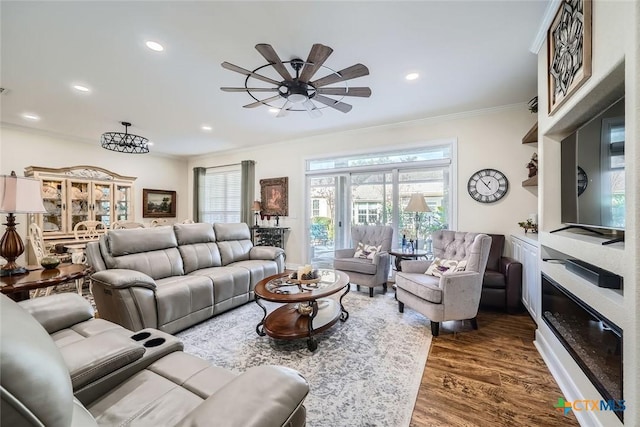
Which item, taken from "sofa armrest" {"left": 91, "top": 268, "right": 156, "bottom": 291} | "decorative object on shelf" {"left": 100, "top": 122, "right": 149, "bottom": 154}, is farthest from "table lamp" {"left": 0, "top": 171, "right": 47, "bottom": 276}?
"decorative object on shelf" {"left": 100, "top": 122, "right": 149, "bottom": 154}

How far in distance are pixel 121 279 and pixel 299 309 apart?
64.8 inches

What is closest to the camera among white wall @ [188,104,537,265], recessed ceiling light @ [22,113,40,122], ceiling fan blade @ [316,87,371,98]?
ceiling fan blade @ [316,87,371,98]

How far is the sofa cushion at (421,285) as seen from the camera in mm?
2559

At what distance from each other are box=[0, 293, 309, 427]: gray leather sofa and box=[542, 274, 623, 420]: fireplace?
1561 millimetres

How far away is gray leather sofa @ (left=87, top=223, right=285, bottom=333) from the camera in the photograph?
7.67 ft

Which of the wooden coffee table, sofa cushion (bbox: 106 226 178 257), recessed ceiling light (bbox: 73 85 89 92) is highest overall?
recessed ceiling light (bbox: 73 85 89 92)

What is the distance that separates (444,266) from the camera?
Answer: 3.00 metres

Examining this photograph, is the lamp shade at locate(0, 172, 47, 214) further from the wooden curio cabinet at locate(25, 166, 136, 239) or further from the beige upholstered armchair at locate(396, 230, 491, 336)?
the beige upholstered armchair at locate(396, 230, 491, 336)

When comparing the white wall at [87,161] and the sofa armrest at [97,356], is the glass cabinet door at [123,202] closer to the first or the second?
the white wall at [87,161]

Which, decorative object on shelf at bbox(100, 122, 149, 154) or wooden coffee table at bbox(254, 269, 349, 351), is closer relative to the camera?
wooden coffee table at bbox(254, 269, 349, 351)

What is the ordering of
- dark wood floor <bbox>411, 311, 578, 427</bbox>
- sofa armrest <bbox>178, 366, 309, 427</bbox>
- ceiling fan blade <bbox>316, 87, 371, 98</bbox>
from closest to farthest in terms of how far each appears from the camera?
1. sofa armrest <bbox>178, 366, 309, 427</bbox>
2. dark wood floor <bbox>411, 311, 578, 427</bbox>
3. ceiling fan blade <bbox>316, 87, 371, 98</bbox>

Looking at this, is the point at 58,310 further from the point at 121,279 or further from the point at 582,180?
the point at 582,180

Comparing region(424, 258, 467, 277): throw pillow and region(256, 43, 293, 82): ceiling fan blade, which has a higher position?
region(256, 43, 293, 82): ceiling fan blade

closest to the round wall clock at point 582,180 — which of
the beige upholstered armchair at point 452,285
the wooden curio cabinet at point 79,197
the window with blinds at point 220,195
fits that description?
the beige upholstered armchair at point 452,285
